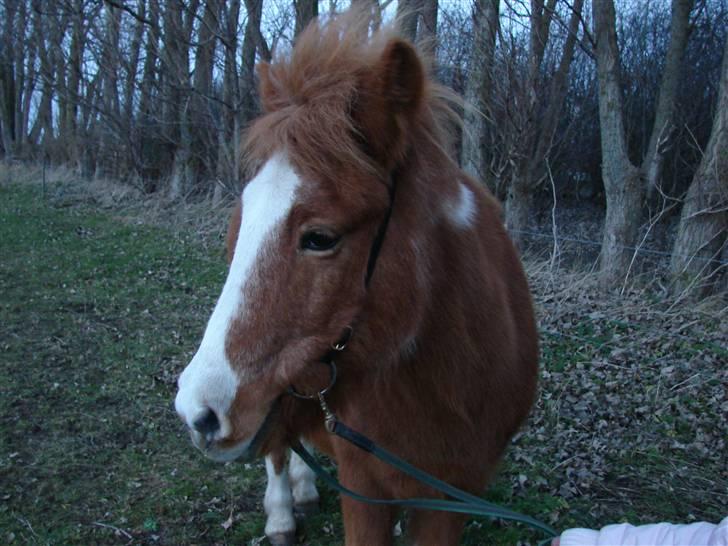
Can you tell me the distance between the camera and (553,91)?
8328mm

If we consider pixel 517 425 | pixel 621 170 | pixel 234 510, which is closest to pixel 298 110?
pixel 517 425

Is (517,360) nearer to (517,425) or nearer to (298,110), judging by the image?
(517,425)

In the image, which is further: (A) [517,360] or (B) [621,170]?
(B) [621,170]

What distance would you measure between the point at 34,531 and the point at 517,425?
2768 millimetres

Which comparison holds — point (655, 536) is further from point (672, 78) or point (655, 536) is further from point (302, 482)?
point (672, 78)

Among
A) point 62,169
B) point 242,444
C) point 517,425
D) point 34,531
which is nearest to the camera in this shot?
point 242,444

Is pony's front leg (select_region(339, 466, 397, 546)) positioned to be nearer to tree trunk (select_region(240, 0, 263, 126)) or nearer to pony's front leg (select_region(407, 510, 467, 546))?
pony's front leg (select_region(407, 510, 467, 546))

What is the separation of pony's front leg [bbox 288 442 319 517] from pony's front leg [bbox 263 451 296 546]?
0.16 metres

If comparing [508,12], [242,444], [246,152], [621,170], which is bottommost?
[242,444]

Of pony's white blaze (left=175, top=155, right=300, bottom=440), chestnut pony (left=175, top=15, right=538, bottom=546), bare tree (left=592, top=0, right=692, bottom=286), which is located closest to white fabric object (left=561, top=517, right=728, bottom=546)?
chestnut pony (left=175, top=15, right=538, bottom=546)

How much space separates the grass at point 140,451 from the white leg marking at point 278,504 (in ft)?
0.49

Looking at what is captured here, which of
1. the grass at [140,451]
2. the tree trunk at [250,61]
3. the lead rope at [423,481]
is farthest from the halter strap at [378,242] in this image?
the tree trunk at [250,61]

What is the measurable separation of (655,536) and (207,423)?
1.24 m

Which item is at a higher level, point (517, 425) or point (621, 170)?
point (621, 170)
